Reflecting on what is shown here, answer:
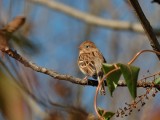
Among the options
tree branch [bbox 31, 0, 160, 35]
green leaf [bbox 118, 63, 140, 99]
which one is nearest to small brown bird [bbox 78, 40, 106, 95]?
green leaf [bbox 118, 63, 140, 99]

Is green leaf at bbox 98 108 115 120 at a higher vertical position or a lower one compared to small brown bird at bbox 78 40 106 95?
lower

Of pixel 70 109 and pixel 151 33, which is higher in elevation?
pixel 151 33

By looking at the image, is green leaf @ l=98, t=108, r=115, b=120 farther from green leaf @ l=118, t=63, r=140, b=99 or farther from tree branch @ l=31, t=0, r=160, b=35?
tree branch @ l=31, t=0, r=160, b=35

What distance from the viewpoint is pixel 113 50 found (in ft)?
24.9

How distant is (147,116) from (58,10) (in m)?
3.91

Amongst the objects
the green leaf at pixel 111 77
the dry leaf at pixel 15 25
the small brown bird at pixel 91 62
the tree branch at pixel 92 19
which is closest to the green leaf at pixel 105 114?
the green leaf at pixel 111 77

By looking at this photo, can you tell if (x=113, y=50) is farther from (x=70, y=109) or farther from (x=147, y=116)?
(x=70, y=109)

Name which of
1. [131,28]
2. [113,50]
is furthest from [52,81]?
[113,50]

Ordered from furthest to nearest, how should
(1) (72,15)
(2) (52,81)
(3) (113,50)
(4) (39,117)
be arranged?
(3) (113,50) → (1) (72,15) → (4) (39,117) → (2) (52,81)

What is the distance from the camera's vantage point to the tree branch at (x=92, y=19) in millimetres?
5523

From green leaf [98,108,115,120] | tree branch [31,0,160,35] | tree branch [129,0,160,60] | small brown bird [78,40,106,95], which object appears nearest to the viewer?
green leaf [98,108,115,120]

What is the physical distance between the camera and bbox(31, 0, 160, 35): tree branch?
5523mm

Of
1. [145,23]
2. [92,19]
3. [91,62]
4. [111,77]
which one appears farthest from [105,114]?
[92,19]

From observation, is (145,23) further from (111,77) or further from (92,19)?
(92,19)
